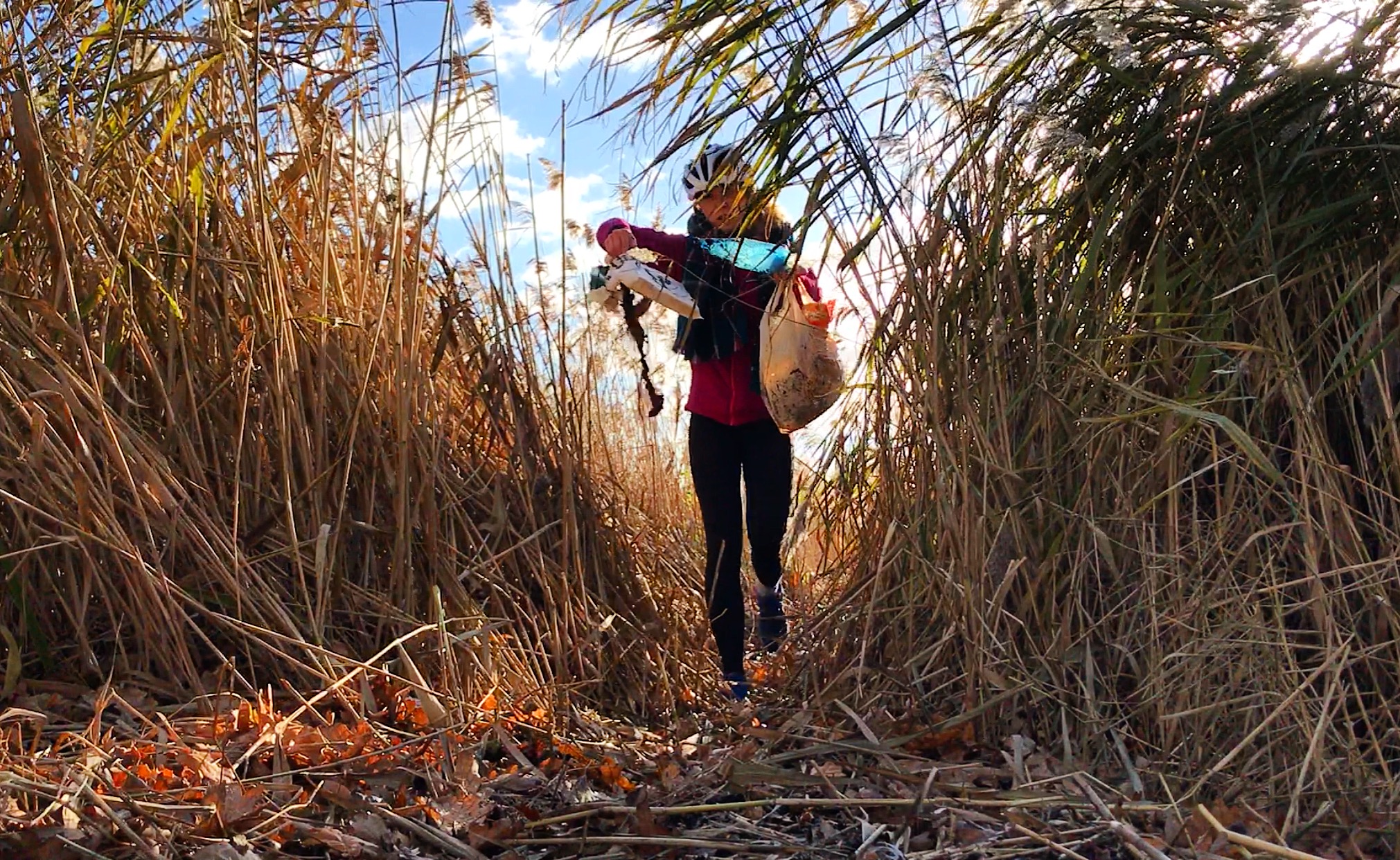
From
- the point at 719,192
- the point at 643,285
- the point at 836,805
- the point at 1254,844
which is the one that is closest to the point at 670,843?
the point at 836,805

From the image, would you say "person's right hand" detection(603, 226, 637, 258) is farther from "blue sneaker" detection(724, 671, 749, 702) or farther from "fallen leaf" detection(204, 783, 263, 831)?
"fallen leaf" detection(204, 783, 263, 831)

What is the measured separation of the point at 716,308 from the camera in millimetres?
2629

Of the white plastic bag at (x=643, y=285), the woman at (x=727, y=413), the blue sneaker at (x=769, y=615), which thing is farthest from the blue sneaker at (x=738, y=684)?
the white plastic bag at (x=643, y=285)

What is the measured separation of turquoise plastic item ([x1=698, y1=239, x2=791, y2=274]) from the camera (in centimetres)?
250

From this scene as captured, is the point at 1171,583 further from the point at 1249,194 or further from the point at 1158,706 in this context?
the point at 1249,194

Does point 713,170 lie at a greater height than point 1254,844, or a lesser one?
greater

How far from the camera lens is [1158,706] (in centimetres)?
175

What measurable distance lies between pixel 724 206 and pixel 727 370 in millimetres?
399

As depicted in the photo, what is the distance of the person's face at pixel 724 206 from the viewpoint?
215 cm

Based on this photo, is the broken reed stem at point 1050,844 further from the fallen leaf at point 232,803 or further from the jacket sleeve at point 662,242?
the jacket sleeve at point 662,242

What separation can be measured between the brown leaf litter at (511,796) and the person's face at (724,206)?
3.00ft

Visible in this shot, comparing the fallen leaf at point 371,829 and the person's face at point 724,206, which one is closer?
the fallen leaf at point 371,829

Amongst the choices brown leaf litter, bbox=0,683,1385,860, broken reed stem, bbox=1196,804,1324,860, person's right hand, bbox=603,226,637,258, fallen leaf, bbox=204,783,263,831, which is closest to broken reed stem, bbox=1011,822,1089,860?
brown leaf litter, bbox=0,683,1385,860

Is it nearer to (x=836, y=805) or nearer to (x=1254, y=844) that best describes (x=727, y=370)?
(x=836, y=805)
